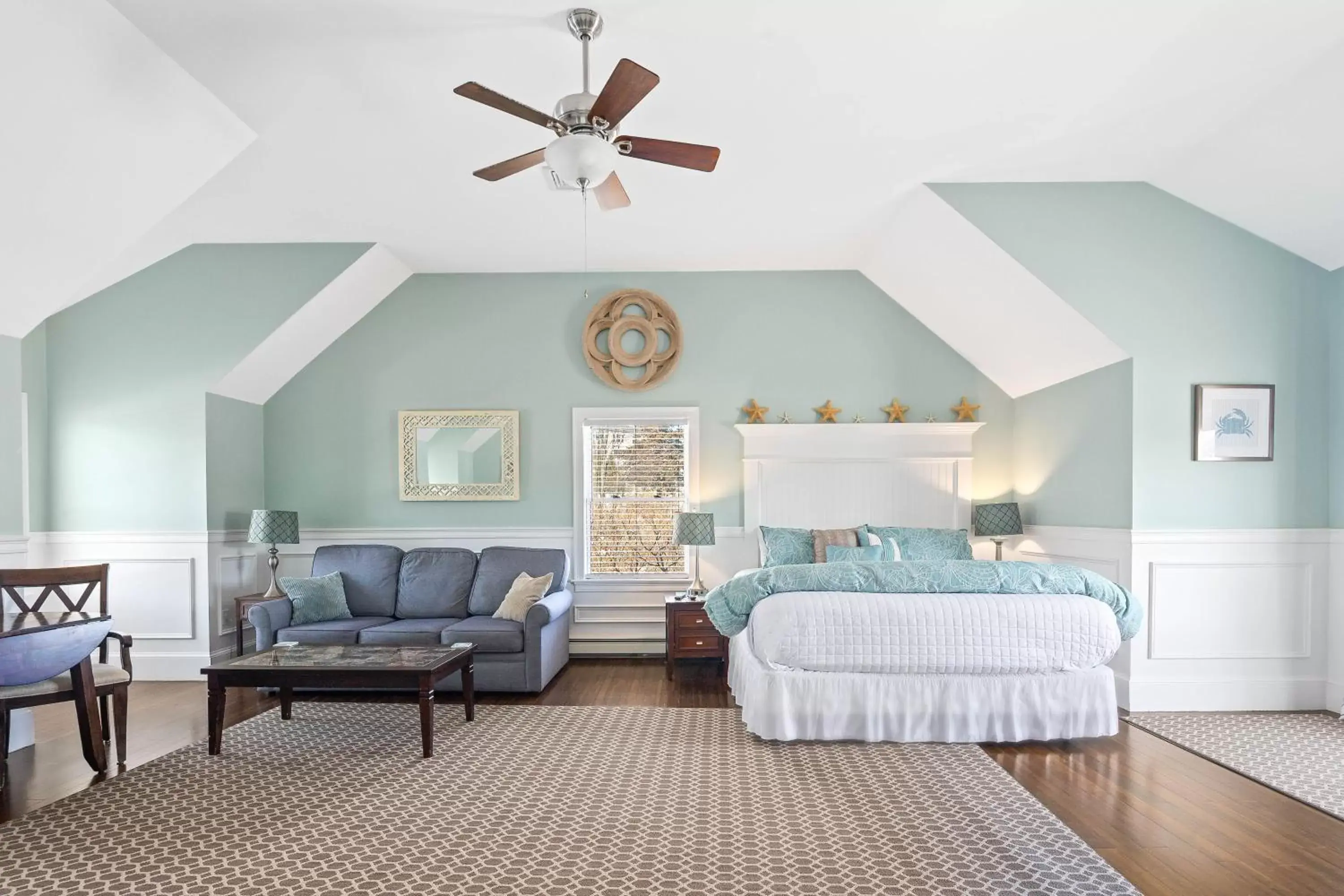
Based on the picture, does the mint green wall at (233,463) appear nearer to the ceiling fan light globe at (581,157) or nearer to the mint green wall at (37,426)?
the mint green wall at (37,426)

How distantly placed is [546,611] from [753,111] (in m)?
3.12

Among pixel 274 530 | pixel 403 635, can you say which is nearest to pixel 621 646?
pixel 403 635

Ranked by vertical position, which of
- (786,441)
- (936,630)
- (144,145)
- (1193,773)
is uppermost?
(144,145)

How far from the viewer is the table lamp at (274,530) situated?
18.6 ft

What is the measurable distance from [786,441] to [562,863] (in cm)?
396

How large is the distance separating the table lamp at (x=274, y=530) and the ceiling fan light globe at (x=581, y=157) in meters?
3.91

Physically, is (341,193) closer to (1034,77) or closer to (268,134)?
(268,134)

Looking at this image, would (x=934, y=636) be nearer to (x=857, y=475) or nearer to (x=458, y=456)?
(x=857, y=475)

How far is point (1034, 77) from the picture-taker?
3486 millimetres

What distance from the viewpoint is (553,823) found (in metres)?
3.07

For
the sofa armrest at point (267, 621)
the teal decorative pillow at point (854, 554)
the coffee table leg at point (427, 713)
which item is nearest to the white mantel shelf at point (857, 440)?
the teal decorative pillow at point (854, 554)

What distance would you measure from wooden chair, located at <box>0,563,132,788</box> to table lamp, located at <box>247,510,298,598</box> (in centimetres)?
128

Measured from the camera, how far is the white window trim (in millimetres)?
6250

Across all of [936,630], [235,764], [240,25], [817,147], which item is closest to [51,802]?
[235,764]
